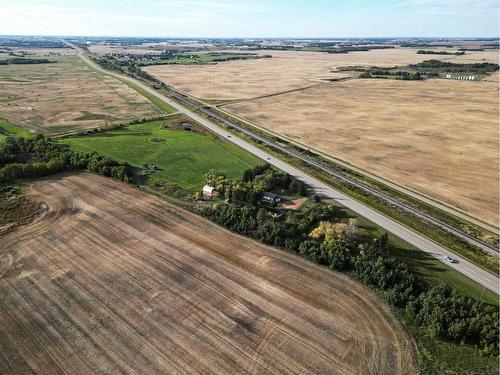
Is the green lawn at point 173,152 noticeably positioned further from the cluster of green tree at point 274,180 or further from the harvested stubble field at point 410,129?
the harvested stubble field at point 410,129

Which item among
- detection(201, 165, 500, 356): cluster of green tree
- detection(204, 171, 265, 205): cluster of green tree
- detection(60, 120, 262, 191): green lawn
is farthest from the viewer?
detection(60, 120, 262, 191): green lawn

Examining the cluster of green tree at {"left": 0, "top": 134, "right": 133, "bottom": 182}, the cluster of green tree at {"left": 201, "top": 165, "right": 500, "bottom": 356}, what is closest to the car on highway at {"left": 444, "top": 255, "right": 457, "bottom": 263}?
the cluster of green tree at {"left": 201, "top": 165, "right": 500, "bottom": 356}

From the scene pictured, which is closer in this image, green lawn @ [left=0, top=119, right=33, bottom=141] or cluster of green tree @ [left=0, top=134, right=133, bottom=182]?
cluster of green tree @ [left=0, top=134, right=133, bottom=182]

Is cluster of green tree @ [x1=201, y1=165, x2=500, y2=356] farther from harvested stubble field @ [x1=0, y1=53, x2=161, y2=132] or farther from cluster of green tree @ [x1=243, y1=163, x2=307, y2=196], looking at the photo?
harvested stubble field @ [x1=0, y1=53, x2=161, y2=132]

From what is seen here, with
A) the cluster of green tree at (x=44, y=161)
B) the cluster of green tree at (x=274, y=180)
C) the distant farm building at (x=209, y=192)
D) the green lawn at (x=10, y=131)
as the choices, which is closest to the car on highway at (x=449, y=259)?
the cluster of green tree at (x=274, y=180)

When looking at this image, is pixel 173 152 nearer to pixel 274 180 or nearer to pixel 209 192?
pixel 209 192
